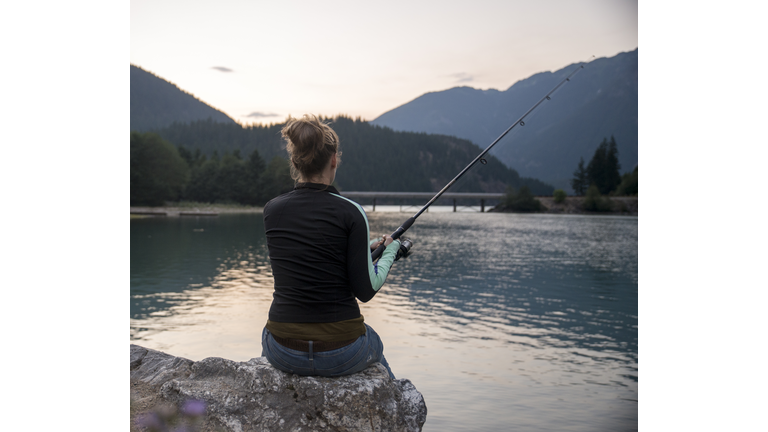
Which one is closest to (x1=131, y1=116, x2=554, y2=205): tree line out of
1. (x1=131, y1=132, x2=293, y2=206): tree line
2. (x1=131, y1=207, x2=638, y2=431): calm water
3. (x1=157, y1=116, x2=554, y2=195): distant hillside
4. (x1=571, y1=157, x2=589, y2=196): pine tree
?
(x1=157, y1=116, x2=554, y2=195): distant hillside

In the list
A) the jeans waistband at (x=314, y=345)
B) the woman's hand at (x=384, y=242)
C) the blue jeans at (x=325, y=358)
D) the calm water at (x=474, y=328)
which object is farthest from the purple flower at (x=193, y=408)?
the calm water at (x=474, y=328)

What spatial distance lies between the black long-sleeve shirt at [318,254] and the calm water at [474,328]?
14.5 ft

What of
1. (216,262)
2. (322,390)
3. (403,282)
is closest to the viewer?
(322,390)

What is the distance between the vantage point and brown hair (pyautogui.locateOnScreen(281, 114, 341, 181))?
2.39 meters

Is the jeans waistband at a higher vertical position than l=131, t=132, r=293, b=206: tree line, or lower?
lower

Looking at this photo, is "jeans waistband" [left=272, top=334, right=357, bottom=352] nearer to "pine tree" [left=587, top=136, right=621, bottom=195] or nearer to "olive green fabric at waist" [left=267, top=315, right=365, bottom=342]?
"olive green fabric at waist" [left=267, top=315, right=365, bottom=342]

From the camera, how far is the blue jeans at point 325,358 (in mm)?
2527

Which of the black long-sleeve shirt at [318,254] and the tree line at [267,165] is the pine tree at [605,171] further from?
the black long-sleeve shirt at [318,254]

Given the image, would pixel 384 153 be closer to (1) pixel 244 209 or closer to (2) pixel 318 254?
(1) pixel 244 209
